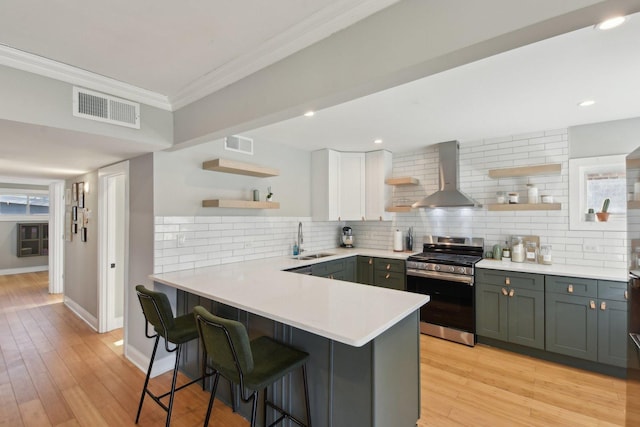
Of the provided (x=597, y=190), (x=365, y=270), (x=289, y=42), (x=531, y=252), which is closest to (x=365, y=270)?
(x=365, y=270)

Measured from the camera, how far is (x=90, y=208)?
160 inches

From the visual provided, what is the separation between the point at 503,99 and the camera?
8.00ft

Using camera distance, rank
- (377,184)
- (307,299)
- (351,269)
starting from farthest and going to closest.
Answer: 1. (377,184)
2. (351,269)
3. (307,299)

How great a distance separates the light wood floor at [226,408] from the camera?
2.15 m

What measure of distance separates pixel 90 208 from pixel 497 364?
17.2 ft

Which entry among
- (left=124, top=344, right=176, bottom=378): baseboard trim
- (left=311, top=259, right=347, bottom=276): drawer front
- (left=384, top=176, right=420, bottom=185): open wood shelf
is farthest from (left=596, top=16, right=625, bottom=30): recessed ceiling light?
(left=124, top=344, right=176, bottom=378): baseboard trim

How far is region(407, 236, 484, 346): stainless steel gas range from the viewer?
10.8 feet

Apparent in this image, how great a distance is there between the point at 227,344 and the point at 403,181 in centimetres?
332

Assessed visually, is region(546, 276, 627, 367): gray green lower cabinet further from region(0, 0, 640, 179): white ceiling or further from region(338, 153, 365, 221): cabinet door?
region(338, 153, 365, 221): cabinet door

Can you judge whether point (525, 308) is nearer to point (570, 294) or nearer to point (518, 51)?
point (570, 294)

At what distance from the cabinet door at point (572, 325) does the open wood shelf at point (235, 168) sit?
10.3 ft

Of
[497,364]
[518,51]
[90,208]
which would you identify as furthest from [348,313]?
[90,208]

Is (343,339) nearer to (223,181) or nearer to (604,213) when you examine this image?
(223,181)

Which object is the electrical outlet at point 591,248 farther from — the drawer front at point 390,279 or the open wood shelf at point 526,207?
the drawer front at point 390,279
